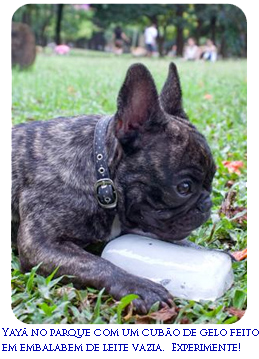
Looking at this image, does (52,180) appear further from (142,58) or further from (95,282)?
(142,58)

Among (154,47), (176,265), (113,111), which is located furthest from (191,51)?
(176,265)

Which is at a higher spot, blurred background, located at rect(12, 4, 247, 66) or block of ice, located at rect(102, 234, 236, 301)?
blurred background, located at rect(12, 4, 247, 66)

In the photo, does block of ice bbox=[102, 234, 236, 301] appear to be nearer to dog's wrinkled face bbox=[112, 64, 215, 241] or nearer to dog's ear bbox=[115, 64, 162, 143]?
dog's wrinkled face bbox=[112, 64, 215, 241]

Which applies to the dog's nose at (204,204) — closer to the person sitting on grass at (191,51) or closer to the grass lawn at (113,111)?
the grass lawn at (113,111)

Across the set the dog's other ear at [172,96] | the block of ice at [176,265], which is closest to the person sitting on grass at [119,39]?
the dog's other ear at [172,96]

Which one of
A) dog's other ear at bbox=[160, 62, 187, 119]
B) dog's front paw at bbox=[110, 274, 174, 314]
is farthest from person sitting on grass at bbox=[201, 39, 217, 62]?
dog's front paw at bbox=[110, 274, 174, 314]

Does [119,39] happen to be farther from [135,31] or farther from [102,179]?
[102,179]
